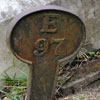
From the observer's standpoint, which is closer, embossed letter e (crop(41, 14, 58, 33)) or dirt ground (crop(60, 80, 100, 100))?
embossed letter e (crop(41, 14, 58, 33))

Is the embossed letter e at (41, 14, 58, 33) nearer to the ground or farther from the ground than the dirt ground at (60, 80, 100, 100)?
farther from the ground

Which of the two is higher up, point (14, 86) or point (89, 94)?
point (14, 86)

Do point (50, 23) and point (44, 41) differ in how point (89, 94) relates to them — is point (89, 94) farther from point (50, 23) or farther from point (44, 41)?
point (50, 23)

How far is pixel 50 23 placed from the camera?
5.37 ft

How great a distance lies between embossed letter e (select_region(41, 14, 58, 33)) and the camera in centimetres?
161

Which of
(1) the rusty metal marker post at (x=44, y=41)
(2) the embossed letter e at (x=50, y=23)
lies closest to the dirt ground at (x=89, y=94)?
(1) the rusty metal marker post at (x=44, y=41)

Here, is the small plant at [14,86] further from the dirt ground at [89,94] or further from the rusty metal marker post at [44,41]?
the dirt ground at [89,94]

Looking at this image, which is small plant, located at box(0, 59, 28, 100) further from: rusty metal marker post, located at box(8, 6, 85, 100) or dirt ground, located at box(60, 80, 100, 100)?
dirt ground, located at box(60, 80, 100, 100)

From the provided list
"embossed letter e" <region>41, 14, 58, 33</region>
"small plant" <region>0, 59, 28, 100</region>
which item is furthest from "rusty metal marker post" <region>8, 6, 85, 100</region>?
"small plant" <region>0, 59, 28, 100</region>

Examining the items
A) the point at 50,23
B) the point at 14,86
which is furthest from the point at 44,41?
the point at 14,86

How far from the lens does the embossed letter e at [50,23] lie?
1.61 meters

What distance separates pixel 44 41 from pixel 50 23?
155 millimetres

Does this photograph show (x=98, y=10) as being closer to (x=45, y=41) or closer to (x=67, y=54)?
(x=67, y=54)

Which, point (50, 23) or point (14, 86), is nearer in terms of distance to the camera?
point (50, 23)
